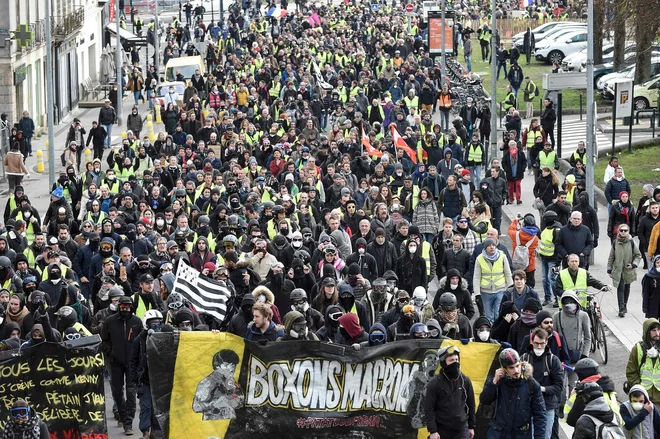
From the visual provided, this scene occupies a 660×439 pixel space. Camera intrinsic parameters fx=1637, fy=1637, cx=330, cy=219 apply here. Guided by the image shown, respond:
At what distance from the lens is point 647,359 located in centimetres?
1600

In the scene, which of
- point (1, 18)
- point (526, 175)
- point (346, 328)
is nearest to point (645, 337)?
point (346, 328)

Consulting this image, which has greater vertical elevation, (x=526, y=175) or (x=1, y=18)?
(x=1, y=18)

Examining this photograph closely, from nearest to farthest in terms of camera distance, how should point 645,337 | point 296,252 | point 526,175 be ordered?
point 645,337
point 296,252
point 526,175

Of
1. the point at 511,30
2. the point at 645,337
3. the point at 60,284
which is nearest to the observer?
the point at 645,337

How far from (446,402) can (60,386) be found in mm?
3862

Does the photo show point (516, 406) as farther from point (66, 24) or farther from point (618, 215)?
point (66, 24)

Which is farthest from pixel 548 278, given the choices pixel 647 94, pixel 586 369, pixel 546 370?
pixel 647 94

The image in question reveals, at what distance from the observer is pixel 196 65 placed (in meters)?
52.3

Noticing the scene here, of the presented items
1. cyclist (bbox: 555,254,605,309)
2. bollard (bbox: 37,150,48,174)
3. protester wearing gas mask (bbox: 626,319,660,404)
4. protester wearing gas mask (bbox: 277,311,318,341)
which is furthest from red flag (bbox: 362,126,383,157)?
protester wearing gas mask (bbox: 626,319,660,404)

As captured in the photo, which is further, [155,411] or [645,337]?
[645,337]

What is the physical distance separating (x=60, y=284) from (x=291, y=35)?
1595 inches

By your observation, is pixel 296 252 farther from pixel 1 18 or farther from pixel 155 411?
pixel 1 18

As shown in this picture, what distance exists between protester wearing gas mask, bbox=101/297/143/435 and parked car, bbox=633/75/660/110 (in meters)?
27.7

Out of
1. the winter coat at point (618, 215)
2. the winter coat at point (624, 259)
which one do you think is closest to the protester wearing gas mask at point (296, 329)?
the winter coat at point (624, 259)
